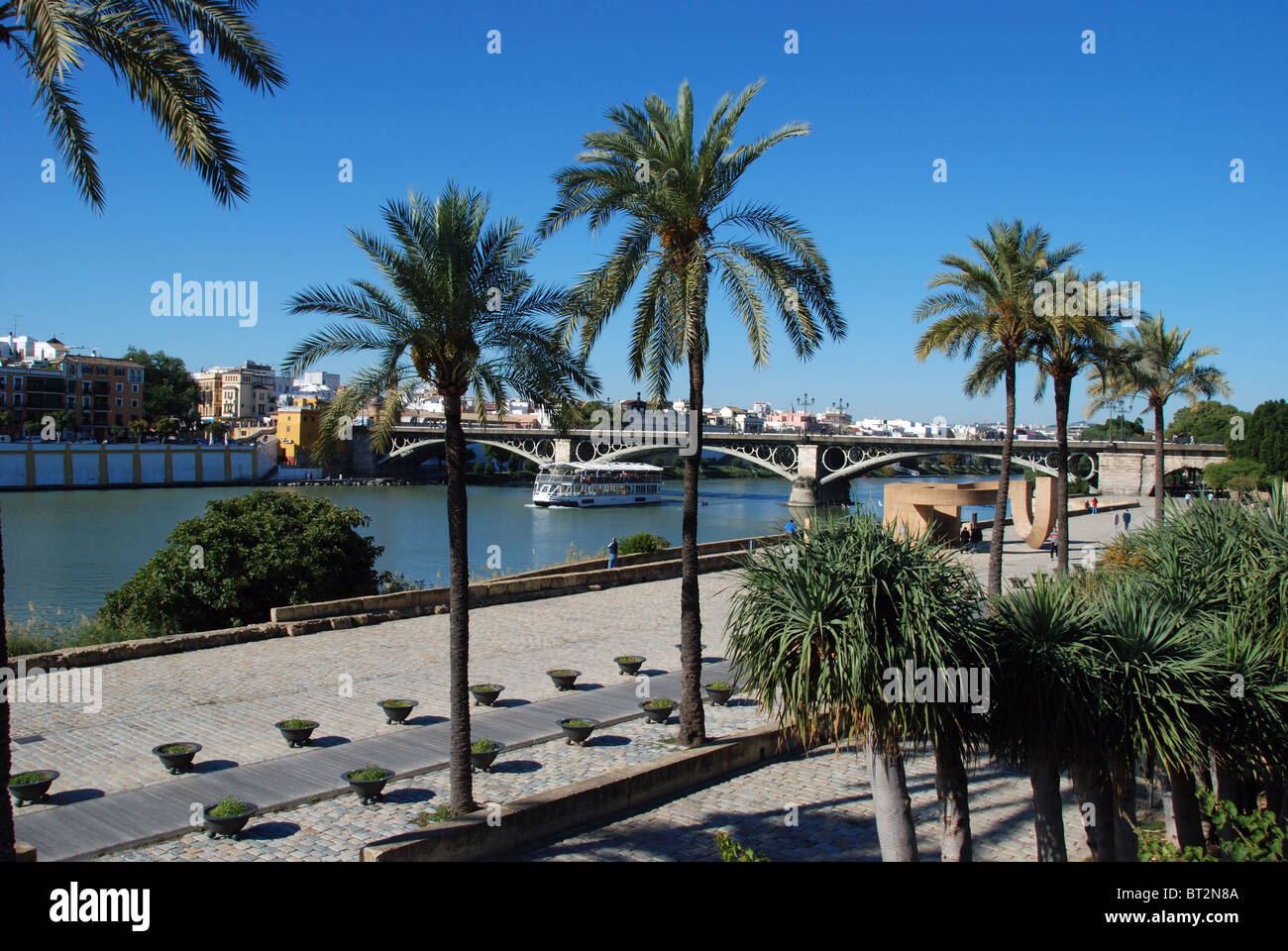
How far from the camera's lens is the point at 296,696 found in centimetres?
1258

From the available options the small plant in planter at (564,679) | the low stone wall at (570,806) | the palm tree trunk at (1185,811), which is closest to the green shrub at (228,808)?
the low stone wall at (570,806)

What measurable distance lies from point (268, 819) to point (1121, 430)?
4081 inches

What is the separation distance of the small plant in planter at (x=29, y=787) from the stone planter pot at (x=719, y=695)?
7771 mm

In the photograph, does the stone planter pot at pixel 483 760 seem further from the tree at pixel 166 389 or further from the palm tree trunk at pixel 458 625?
→ the tree at pixel 166 389

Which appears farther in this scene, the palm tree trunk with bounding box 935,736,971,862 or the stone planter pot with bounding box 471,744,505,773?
the stone planter pot with bounding box 471,744,505,773

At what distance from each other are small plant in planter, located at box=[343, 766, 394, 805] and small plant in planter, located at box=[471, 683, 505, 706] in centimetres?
334

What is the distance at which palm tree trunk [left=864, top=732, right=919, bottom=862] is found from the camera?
7293mm

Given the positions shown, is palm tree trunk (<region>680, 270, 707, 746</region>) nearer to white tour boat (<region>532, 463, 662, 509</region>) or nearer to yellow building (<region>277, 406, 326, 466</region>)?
white tour boat (<region>532, 463, 662, 509</region>)

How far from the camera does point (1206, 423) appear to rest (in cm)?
9150

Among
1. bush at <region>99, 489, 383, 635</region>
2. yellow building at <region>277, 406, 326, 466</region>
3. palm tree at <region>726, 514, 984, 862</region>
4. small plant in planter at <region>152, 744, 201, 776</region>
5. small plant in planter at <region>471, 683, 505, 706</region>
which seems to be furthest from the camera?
yellow building at <region>277, 406, 326, 466</region>

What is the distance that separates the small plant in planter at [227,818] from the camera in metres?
7.67

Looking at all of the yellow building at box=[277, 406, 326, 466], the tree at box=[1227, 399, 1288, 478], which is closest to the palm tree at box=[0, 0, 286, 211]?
the tree at box=[1227, 399, 1288, 478]

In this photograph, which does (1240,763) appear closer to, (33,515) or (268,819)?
(268,819)

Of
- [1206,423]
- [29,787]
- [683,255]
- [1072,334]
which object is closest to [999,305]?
[1072,334]
